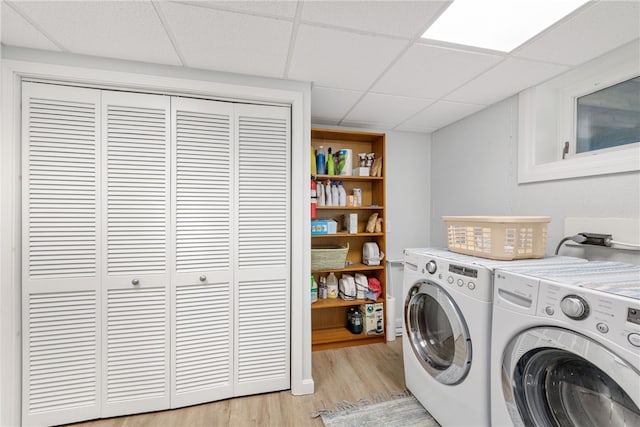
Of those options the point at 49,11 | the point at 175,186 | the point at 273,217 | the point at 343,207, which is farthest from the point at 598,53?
the point at 49,11

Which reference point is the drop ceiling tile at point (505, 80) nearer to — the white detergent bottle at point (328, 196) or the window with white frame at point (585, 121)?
the window with white frame at point (585, 121)

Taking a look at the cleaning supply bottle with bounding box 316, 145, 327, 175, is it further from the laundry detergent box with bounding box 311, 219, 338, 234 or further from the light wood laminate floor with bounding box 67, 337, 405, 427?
the light wood laminate floor with bounding box 67, 337, 405, 427

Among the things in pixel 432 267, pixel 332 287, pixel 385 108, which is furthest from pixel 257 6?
pixel 332 287

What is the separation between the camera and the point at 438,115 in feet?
8.00

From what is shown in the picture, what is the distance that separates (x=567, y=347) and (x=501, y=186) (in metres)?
1.56

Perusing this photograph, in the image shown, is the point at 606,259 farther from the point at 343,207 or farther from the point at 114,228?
the point at 114,228

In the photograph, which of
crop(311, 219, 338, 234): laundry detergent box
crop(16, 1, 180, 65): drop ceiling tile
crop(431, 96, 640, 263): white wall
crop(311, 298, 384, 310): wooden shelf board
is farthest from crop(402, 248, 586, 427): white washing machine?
crop(16, 1, 180, 65): drop ceiling tile

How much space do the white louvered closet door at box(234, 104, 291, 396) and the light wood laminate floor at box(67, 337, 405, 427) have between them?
0.10 meters

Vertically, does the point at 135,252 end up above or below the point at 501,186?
below

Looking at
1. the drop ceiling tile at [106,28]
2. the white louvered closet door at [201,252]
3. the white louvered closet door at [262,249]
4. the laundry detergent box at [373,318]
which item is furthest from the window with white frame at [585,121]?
the drop ceiling tile at [106,28]

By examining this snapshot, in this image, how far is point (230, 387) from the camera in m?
1.77

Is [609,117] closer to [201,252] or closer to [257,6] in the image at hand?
[257,6]

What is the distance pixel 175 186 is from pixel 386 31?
1.47 meters

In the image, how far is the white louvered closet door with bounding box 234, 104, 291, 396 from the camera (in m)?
1.78
